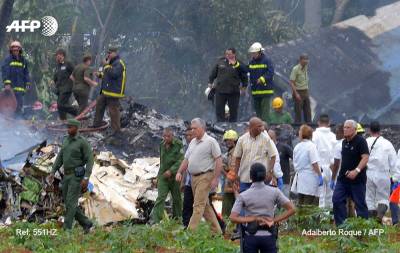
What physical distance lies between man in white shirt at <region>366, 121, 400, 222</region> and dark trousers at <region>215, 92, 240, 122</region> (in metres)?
6.86

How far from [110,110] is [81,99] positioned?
1.50 m

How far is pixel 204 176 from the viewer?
18156mm

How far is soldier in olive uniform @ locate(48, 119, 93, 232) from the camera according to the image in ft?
61.0

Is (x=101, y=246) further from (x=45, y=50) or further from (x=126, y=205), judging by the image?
(x=45, y=50)

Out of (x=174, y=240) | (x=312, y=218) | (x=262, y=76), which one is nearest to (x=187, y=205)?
(x=174, y=240)

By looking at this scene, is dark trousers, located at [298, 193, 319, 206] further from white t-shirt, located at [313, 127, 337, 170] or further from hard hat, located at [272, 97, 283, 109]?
hard hat, located at [272, 97, 283, 109]

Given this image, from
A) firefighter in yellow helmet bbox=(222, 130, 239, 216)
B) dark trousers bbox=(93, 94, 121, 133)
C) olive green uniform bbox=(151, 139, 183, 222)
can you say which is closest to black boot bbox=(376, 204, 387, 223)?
firefighter in yellow helmet bbox=(222, 130, 239, 216)

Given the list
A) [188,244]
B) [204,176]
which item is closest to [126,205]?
[204,176]

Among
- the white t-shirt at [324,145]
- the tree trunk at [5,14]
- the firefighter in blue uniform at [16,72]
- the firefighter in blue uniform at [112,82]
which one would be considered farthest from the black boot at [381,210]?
the tree trunk at [5,14]

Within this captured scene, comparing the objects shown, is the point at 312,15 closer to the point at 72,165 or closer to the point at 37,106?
the point at 37,106

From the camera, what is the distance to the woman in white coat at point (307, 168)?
19.3 m

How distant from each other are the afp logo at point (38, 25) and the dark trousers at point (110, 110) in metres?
12.1

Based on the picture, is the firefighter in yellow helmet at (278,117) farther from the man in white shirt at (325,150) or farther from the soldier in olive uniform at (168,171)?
the soldier in olive uniform at (168,171)

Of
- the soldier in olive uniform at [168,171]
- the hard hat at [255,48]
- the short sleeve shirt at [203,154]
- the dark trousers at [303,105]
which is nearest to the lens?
the short sleeve shirt at [203,154]
